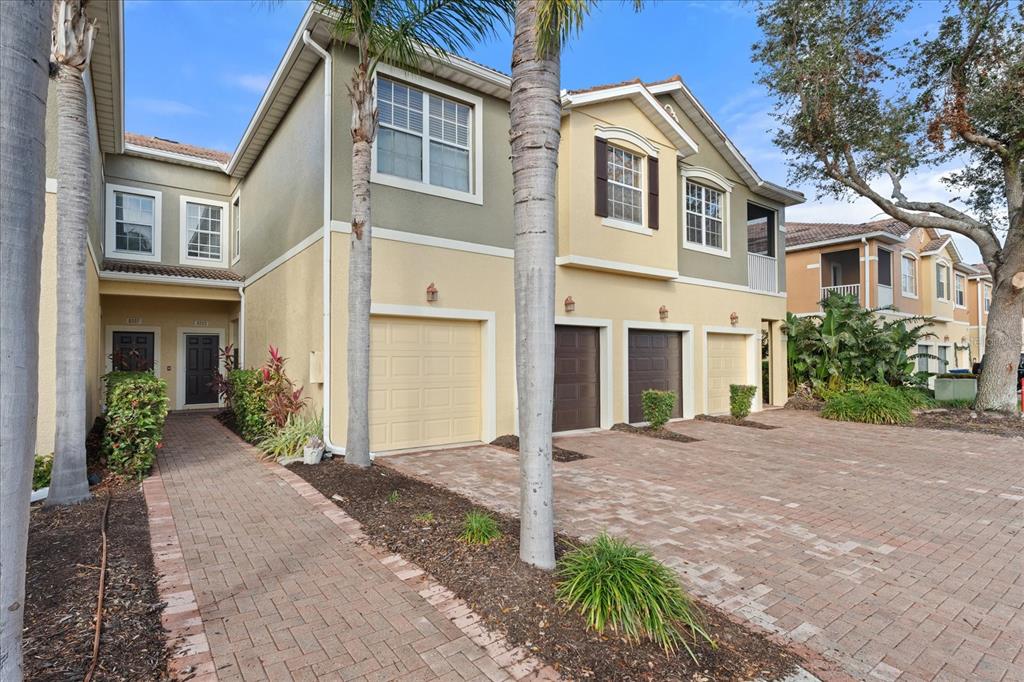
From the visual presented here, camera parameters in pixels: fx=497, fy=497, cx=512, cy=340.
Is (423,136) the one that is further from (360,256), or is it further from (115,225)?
(115,225)

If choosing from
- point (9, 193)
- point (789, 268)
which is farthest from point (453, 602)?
point (789, 268)

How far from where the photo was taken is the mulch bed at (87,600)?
2723 millimetres

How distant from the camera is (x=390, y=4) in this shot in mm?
6328

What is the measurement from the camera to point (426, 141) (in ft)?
28.2

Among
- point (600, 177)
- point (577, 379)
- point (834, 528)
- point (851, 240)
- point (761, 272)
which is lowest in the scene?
point (834, 528)

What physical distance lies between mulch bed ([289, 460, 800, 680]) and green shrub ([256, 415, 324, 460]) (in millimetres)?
2839

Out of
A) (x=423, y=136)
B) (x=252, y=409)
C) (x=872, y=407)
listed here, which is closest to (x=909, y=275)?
(x=872, y=407)

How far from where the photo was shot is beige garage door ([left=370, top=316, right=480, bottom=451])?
8.01 metres

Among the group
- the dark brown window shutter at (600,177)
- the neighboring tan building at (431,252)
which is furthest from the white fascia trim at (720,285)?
the dark brown window shutter at (600,177)

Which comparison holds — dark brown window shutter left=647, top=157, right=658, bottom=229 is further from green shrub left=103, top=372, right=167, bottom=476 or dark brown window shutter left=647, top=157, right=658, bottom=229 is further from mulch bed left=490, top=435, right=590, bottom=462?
green shrub left=103, top=372, right=167, bottom=476

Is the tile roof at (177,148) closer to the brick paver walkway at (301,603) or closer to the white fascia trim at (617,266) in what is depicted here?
the white fascia trim at (617,266)

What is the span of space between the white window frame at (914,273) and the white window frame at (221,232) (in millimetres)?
27689

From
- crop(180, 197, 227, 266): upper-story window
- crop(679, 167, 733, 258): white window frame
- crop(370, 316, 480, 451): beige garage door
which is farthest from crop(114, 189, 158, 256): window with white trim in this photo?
crop(679, 167, 733, 258): white window frame

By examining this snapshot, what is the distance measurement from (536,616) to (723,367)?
41.1 feet
